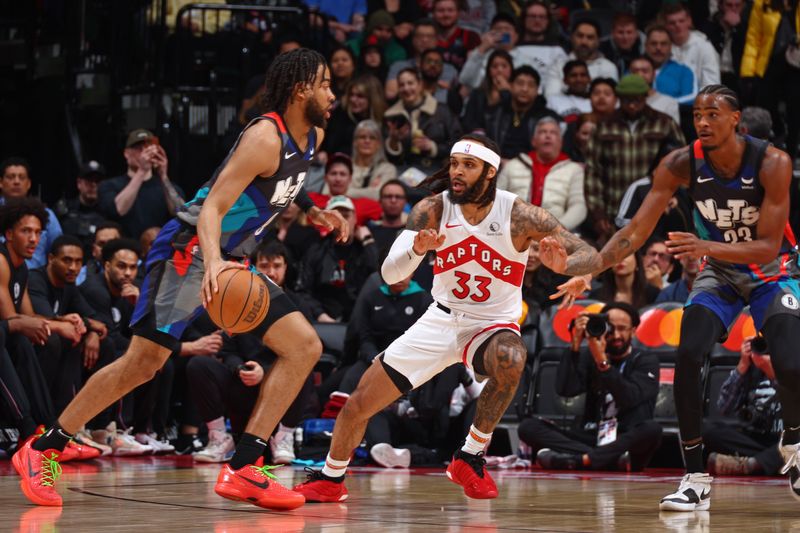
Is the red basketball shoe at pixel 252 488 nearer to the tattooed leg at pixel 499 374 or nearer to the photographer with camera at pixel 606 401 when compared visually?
the tattooed leg at pixel 499 374

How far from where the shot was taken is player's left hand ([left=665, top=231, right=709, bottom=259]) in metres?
6.16

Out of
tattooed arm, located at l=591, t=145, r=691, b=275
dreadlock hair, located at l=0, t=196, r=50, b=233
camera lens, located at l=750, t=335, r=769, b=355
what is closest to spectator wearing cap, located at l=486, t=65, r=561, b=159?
camera lens, located at l=750, t=335, r=769, b=355

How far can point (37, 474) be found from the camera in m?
6.20

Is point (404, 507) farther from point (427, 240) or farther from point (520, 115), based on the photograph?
point (520, 115)

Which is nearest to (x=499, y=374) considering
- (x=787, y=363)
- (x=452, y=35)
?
(x=787, y=363)

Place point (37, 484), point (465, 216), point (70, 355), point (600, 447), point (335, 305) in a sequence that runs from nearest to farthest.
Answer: point (37, 484) < point (465, 216) < point (600, 447) < point (70, 355) < point (335, 305)

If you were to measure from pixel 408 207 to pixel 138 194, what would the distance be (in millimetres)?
2645

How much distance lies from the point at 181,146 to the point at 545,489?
756cm

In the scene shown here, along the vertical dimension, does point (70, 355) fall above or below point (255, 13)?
below

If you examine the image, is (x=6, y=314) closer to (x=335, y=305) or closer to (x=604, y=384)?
(x=335, y=305)

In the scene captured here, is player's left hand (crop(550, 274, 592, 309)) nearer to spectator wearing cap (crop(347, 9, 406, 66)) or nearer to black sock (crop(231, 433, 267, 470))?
black sock (crop(231, 433, 267, 470))

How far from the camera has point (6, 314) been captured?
9.84 meters

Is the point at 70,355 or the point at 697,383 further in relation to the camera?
the point at 70,355

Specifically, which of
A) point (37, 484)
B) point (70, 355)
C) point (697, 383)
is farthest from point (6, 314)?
point (697, 383)
